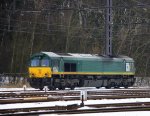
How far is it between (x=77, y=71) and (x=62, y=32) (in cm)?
1478

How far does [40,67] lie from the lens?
122 ft

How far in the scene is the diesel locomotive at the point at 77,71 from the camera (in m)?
36.6

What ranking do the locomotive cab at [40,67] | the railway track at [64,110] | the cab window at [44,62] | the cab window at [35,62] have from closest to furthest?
the railway track at [64,110]
the locomotive cab at [40,67]
the cab window at [44,62]
the cab window at [35,62]

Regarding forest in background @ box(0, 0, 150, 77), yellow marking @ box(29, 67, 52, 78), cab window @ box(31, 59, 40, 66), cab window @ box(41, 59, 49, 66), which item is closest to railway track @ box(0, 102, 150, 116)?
yellow marking @ box(29, 67, 52, 78)

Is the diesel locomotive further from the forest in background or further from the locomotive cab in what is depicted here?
the forest in background

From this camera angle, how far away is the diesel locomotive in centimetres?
3656

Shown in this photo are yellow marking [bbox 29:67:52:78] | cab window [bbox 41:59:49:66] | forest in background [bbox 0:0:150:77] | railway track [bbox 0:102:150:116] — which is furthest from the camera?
forest in background [bbox 0:0:150:77]

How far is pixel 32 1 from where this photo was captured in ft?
170

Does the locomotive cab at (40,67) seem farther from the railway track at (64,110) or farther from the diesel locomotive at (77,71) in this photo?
the railway track at (64,110)


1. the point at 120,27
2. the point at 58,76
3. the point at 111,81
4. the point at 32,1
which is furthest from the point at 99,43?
the point at 58,76

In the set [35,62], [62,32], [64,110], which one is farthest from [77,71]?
[64,110]

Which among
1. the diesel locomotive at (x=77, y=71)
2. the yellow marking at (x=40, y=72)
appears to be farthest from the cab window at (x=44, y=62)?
the yellow marking at (x=40, y=72)

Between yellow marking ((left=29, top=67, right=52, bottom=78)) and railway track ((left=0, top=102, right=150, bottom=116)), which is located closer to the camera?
railway track ((left=0, top=102, right=150, bottom=116))

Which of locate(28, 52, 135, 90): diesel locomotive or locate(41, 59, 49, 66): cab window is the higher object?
locate(41, 59, 49, 66): cab window
